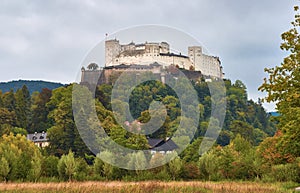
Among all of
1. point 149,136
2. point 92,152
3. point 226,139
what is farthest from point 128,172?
point 226,139

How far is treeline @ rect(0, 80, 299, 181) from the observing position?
34188 mm

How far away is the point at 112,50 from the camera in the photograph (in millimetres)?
136625

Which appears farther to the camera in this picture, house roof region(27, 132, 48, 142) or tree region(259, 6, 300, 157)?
house roof region(27, 132, 48, 142)

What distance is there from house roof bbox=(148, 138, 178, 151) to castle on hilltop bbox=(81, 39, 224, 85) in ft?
179

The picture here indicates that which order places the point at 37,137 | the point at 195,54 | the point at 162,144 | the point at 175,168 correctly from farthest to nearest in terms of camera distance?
1. the point at 195,54
2. the point at 37,137
3. the point at 162,144
4. the point at 175,168

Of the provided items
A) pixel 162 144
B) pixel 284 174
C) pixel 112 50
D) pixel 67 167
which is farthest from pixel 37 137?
pixel 112 50

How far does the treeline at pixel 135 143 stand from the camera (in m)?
34.2

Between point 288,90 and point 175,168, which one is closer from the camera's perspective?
point 288,90

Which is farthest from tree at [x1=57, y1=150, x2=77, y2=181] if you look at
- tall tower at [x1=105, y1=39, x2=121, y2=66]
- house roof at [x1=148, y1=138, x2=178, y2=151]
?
tall tower at [x1=105, y1=39, x2=121, y2=66]

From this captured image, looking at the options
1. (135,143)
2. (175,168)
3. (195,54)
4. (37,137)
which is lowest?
(175,168)

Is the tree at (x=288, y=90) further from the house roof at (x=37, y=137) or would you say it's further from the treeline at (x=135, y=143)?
the house roof at (x=37, y=137)

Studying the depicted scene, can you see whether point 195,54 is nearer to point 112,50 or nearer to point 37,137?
point 112,50

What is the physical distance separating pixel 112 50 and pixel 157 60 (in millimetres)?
11330

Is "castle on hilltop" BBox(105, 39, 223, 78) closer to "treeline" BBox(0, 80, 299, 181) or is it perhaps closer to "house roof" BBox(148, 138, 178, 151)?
"treeline" BBox(0, 80, 299, 181)
